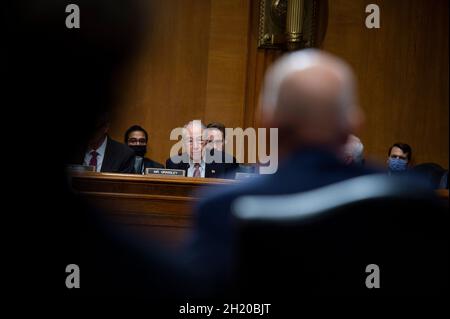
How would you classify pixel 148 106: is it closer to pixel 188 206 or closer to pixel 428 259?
pixel 188 206

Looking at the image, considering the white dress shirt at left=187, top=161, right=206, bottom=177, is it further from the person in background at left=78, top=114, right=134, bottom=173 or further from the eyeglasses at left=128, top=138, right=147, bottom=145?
the eyeglasses at left=128, top=138, right=147, bottom=145

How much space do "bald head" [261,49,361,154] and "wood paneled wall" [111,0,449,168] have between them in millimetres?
6788

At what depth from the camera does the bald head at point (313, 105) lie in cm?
104

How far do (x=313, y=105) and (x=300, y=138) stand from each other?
0.16 ft

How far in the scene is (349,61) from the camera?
803cm

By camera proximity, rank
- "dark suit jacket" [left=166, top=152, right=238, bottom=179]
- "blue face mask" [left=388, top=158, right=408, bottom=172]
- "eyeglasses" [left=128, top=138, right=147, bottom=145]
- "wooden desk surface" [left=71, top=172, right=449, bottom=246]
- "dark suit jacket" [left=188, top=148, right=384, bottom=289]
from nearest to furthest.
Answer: "dark suit jacket" [left=188, top=148, right=384, bottom=289]
"wooden desk surface" [left=71, top=172, right=449, bottom=246]
"dark suit jacket" [left=166, top=152, right=238, bottom=179]
"blue face mask" [left=388, top=158, right=408, bottom=172]
"eyeglasses" [left=128, top=138, right=147, bottom=145]

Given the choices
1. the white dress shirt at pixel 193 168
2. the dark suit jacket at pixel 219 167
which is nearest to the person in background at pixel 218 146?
the dark suit jacket at pixel 219 167

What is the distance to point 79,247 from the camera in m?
0.69

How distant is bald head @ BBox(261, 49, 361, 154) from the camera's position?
1038 millimetres

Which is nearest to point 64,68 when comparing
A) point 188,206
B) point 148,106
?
point 188,206

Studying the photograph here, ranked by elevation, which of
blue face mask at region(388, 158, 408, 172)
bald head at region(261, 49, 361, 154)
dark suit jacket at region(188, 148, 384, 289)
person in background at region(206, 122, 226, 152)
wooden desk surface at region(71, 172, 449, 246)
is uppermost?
bald head at region(261, 49, 361, 154)

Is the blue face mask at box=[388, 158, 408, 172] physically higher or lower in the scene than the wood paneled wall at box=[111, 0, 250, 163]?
lower

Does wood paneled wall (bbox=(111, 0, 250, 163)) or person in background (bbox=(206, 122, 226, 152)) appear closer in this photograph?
person in background (bbox=(206, 122, 226, 152))

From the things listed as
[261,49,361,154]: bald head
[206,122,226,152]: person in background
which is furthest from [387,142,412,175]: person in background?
[261,49,361,154]: bald head
